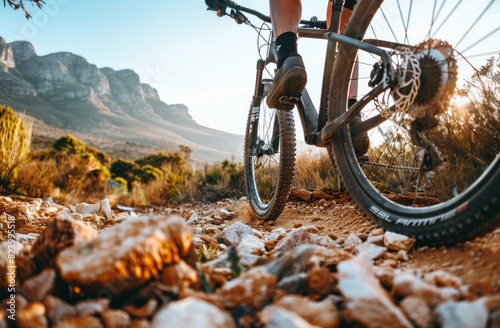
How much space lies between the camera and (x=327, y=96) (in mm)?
1771

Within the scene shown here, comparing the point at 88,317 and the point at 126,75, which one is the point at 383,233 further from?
the point at 126,75

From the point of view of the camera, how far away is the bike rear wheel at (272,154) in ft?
7.66

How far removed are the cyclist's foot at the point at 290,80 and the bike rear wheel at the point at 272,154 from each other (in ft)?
1.67

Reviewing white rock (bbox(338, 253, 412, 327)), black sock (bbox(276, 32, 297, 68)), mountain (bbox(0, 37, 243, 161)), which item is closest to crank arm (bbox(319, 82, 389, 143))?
black sock (bbox(276, 32, 297, 68))

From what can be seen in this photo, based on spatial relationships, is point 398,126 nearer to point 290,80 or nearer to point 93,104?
point 290,80

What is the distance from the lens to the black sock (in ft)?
5.94

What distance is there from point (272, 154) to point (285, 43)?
43.0 inches

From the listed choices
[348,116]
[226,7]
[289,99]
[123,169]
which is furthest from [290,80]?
[123,169]

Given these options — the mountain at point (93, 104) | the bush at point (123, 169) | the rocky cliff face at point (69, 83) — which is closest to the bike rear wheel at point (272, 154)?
the bush at point (123, 169)

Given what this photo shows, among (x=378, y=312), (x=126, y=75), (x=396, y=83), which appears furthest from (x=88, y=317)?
(x=126, y=75)

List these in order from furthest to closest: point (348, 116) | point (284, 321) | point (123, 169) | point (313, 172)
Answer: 1. point (123, 169)
2. point (313, 172)
3. point (348, 116)
4. point (284, 321)

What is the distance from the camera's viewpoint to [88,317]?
61 cm

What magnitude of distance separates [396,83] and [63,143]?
1602 centimetres

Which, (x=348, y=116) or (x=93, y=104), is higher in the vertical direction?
(x=93, y=104)
